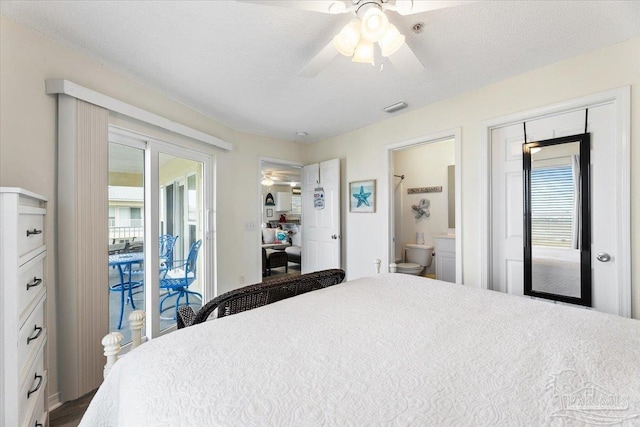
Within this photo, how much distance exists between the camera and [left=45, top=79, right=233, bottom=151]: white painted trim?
5.67 ft

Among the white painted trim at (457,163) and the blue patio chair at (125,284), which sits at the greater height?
the white painted trim at (457,163)

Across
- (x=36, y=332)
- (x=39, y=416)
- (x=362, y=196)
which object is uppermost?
(x=362, y=196)

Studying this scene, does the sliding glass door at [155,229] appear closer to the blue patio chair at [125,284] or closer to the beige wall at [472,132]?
the blue patio chair at [125,284]

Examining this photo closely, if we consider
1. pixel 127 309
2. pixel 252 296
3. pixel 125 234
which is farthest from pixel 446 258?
pixel 127 309

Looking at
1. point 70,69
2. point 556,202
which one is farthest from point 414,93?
point 70,69

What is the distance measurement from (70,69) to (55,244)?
1.20 meters

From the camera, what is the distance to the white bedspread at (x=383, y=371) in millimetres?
682

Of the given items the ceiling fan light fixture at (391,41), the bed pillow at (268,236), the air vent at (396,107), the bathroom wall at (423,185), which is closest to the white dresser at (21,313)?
the ceiling fan light fixture at (391,41)

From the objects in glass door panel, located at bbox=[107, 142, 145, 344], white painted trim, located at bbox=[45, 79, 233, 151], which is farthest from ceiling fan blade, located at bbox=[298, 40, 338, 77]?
glass door panel, located at bbox=[107, 142, 145, 344]

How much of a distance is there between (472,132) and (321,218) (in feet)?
7.50

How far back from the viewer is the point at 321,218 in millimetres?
Result: 4129

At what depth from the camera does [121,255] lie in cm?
250

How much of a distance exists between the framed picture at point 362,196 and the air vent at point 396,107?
870 millimetres

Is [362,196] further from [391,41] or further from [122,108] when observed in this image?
[122,108]
